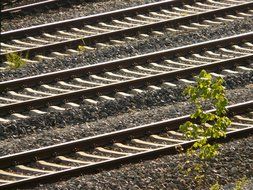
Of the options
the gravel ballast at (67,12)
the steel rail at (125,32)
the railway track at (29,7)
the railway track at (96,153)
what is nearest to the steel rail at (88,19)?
the gravel ballast at (67,12)

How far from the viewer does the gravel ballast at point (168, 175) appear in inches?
488

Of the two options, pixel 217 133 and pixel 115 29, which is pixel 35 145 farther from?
pixel 115 29

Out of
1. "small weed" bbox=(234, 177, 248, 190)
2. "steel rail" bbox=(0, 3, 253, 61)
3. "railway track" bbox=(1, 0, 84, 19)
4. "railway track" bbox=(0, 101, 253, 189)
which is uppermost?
"railway track" bbox=(1, 0, 84, 19)

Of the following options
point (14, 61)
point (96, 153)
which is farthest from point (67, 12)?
point (96, 153)

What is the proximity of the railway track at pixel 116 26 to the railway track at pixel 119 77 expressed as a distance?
2.88ft

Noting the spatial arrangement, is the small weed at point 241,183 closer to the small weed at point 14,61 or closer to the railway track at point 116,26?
the railway track at point 116,26

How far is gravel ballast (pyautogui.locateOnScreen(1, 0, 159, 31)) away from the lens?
1667 cm

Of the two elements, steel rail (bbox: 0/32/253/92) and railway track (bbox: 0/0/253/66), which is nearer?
steel rail (bbox: 0/32/253/92)

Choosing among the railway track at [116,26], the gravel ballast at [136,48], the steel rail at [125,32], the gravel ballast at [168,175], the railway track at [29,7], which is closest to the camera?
the gravel ballast at [168,175]

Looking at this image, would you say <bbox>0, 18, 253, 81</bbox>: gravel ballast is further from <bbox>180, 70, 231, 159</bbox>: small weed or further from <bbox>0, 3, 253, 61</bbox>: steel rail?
<bbox>180, 70, 231, 159</bbox>: small weed

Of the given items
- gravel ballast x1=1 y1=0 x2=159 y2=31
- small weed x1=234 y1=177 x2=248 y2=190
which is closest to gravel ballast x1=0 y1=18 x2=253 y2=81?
gravel ballast x1=1 y1=0 x2=159 y2=31

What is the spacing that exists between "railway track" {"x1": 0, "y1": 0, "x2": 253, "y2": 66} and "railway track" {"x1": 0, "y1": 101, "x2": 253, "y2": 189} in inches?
116

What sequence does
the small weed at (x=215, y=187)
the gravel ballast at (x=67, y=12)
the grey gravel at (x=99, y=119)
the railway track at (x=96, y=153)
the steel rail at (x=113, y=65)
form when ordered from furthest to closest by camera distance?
1. the gravel ballast at (x=67, y=12)
2. the steel rail at (x=113, y=65)
3. the grey gravel at (x=99, y=119)
4. the railway track at (x=96, y=153)
5. the small weed at (x=215, y=187)

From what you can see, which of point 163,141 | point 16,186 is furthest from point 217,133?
point 16,186
